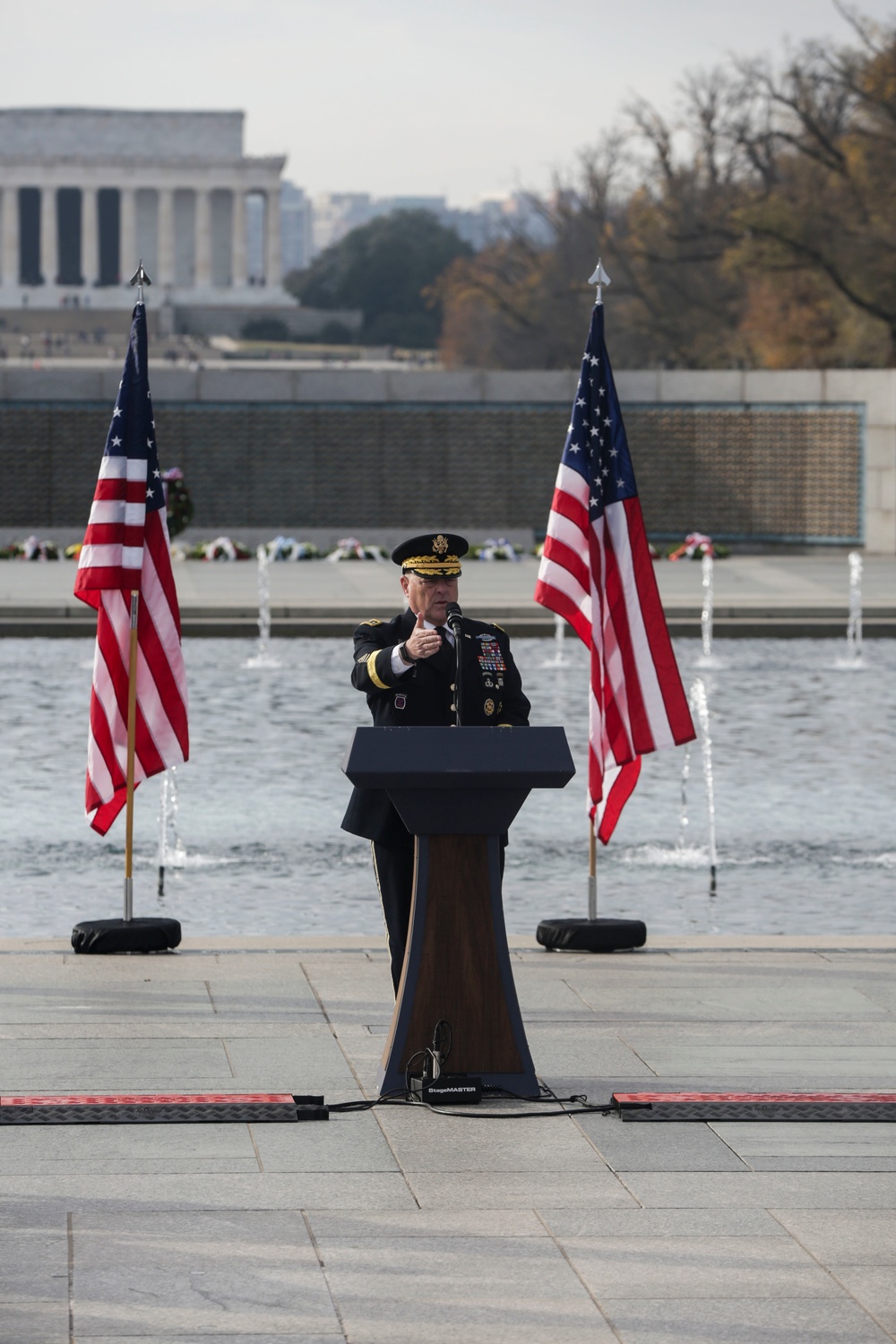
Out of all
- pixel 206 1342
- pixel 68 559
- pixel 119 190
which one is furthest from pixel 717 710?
pixel 119 190

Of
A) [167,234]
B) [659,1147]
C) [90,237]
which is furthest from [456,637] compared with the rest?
[90,237]

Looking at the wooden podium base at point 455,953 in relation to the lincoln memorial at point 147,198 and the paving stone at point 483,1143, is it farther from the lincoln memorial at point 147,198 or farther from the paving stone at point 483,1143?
the lincoln memorial at point 147,198

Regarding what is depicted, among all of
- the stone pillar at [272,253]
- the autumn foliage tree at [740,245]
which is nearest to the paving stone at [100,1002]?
the autumn foliage tree at [740,245]

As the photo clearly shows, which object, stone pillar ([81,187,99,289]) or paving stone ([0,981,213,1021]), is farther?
stone pillar ([81,187,99,289])

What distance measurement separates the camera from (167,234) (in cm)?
11919

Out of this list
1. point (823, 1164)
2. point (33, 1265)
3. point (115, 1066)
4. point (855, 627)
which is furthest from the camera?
point (855, 627)

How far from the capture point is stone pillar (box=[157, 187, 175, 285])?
11869 cm

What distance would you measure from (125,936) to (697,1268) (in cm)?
415

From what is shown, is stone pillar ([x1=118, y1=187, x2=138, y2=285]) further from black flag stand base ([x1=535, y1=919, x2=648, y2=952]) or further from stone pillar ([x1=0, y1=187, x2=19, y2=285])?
black flag stand base ([x1=535, y1=919, x2=648, y2=952])

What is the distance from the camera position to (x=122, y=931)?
8547 millimetres

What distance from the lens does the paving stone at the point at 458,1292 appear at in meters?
4.49

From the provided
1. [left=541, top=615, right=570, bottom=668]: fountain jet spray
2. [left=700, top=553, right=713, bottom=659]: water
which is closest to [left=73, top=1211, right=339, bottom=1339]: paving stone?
[left=541, top=615, right=570, bottom=668]: fountain jet spray

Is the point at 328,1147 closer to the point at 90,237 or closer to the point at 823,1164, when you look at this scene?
the point at 823,1164

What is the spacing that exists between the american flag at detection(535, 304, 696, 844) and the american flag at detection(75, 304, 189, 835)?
5.37ft
